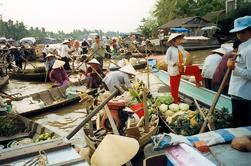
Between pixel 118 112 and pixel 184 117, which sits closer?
pixel 118 112

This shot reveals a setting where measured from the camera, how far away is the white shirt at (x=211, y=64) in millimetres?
6996

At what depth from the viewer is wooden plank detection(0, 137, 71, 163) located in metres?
3.39

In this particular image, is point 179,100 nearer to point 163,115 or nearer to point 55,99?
point 163,115

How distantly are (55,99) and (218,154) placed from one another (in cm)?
754

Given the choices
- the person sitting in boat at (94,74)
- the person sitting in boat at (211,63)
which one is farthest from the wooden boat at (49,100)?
the person sitting in boat at (211,63)

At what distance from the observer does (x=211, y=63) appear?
278 inches

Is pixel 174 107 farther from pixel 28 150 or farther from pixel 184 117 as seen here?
pixel 28 150

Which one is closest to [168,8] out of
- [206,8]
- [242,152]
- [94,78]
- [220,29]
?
[206,8]

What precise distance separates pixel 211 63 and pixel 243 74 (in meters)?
3.13

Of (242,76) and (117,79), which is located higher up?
(242,76)

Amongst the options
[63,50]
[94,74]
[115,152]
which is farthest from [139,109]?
[63,50]

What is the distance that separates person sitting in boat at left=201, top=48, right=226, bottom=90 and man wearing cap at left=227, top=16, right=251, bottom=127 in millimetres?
2778

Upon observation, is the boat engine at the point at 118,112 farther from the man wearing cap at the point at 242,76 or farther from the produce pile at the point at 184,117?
the man wearing cap at the point at 242,76

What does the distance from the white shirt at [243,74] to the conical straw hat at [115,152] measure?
5.57 ft
